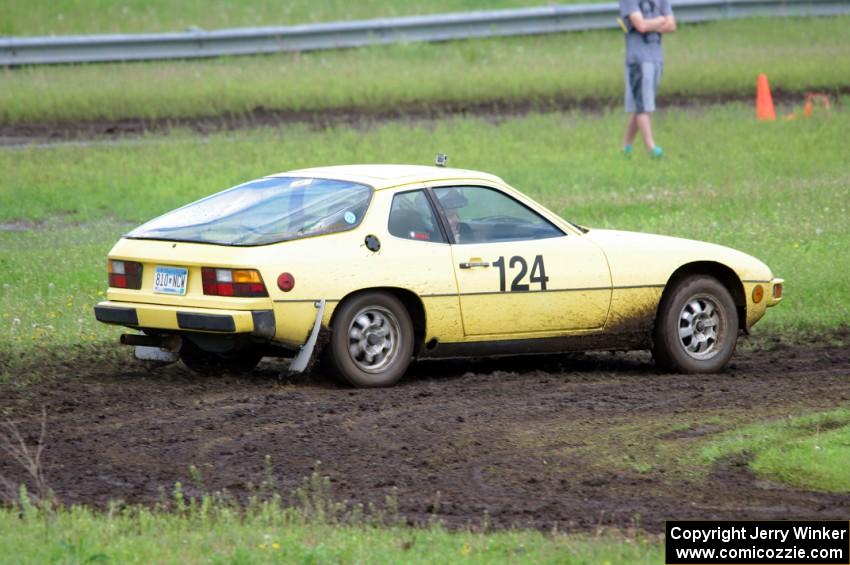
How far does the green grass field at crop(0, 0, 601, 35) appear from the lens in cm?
2722

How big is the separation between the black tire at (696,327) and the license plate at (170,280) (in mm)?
3308

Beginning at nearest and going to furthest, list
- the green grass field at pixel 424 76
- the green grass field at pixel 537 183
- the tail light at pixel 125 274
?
the tail light at pixel 125 274, the green grass field at pixel 537 183, the green grass field at pixel 424 76

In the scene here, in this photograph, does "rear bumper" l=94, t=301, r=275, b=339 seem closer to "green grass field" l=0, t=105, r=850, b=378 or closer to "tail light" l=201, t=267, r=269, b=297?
"tail light" l=201, t=267, r=269, b=297

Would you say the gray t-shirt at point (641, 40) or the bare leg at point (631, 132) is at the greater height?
the gray t-shirt at point (641, 40)

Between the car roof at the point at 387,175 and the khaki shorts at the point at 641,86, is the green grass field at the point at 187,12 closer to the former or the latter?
the khaki shorts at the point at 641,86

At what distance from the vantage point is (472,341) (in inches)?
392

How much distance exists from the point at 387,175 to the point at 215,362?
1681mm

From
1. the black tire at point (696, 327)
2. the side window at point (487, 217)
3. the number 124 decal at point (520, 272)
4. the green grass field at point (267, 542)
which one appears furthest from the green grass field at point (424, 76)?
the green grass field at point (267, 542)

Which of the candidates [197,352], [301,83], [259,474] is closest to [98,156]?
[301,83]

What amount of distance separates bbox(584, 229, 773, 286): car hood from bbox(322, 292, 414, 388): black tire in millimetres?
1586

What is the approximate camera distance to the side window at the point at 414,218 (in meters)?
9.80

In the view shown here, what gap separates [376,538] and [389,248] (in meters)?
3.63

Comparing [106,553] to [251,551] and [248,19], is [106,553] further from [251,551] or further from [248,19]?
[248,19]

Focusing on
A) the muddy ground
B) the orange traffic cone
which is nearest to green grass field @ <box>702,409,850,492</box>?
the muddy ground
